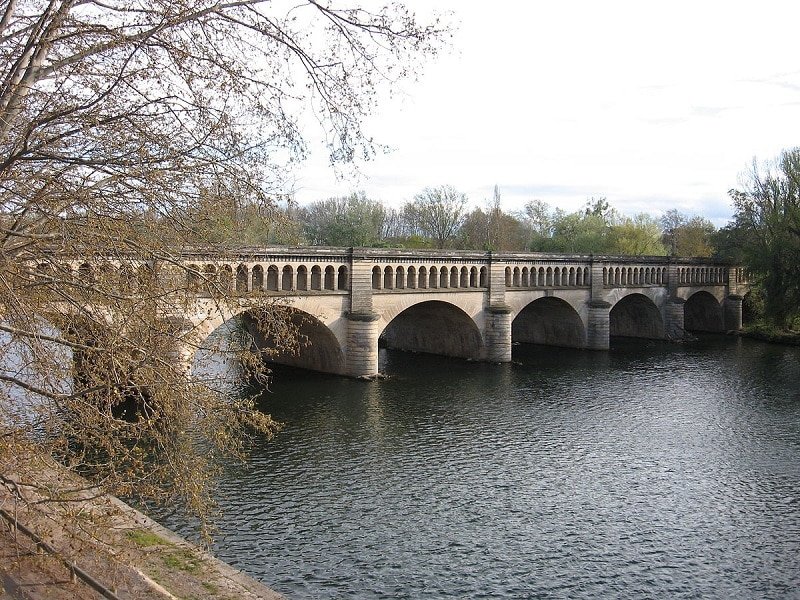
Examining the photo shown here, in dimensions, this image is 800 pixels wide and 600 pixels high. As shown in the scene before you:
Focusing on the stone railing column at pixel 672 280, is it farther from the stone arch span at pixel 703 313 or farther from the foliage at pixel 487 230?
the foliage at pixel 487 230

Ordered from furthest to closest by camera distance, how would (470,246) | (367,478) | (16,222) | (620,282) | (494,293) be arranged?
(470,246), (620,282), (494,293), (367,478), (16,222)

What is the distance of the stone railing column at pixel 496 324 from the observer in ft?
114

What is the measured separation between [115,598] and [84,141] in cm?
438

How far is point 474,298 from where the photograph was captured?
34.6m

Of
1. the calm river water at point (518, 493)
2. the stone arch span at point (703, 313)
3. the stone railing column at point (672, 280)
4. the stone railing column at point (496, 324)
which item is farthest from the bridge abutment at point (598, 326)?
the stone arch span at point (703, 313)

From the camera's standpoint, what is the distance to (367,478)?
57.2 feet

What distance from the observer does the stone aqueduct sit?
91.3 ft

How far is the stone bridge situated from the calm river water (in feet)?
9.88

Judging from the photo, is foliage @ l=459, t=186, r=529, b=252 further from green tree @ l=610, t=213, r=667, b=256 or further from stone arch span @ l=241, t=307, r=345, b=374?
stone arch span @ l=241, t=307, r=345, b=374

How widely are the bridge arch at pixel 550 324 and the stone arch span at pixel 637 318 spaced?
6.12 meters

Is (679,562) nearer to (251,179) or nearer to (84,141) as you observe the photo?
(251,179)

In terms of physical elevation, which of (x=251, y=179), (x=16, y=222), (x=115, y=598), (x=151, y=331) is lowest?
(x=115, y=598)

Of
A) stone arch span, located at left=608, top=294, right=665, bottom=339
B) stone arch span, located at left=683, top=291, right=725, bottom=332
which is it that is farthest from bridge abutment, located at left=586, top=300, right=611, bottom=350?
stone arch span, located at left=683, top=291, right=725, bottom=332

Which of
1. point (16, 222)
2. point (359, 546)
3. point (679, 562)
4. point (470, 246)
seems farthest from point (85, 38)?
point (470, 246)
